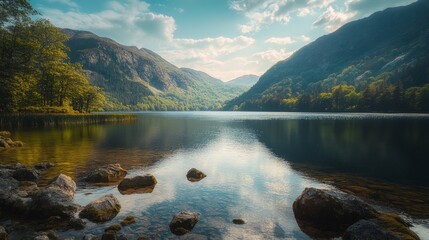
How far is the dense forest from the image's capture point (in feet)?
206

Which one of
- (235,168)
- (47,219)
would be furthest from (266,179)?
(47,219)

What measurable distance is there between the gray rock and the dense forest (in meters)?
70.0

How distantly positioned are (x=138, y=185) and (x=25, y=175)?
10.2 meters

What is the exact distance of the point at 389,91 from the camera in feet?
551

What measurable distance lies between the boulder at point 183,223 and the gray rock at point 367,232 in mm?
7676

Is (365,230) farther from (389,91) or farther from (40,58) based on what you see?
(389,91)

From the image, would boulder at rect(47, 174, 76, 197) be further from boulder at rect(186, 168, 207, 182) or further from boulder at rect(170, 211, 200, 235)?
boulder at rect(186, 168, 207, 182)

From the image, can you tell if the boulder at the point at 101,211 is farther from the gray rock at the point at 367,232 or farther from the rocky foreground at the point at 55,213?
the gray rock at the point at 367,232

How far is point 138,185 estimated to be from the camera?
20.9 metres

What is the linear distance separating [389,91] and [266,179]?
18174 cm

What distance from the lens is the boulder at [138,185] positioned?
2000cm

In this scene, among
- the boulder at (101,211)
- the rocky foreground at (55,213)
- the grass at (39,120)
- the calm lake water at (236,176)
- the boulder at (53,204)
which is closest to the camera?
the rocky foreground at (55,213)

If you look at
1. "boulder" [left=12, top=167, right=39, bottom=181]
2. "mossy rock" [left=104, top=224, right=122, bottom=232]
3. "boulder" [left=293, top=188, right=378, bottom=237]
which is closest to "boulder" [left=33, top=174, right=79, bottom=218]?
"mossy rock" [left=104, top=224, right=122, bottom=232]

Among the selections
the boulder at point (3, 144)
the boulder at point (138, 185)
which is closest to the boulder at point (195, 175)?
the boulder at point (138, 185)
